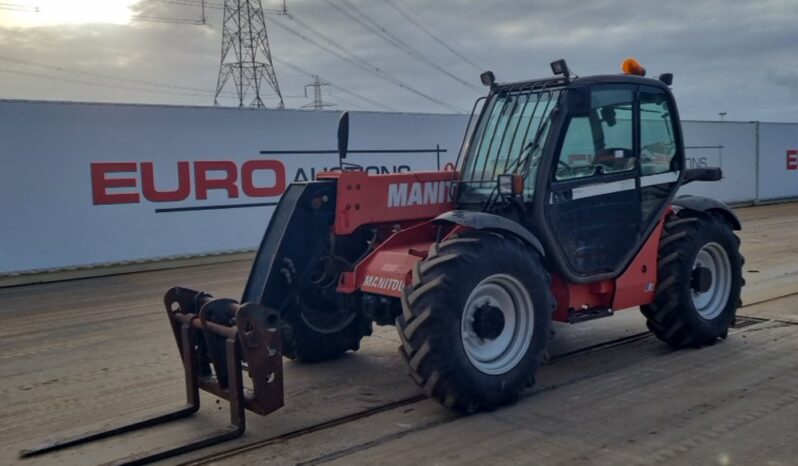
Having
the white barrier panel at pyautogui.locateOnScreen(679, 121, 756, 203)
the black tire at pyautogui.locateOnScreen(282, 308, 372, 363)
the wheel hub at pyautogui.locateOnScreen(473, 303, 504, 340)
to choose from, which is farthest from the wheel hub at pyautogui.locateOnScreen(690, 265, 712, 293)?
the white barrier panel at pyautogui.locateOnScreen(679, 121, 756, 203)

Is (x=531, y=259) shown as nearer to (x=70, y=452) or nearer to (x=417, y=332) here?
(x=417, y=332)

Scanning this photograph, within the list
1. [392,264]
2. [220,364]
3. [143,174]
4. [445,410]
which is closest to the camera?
[220,364]

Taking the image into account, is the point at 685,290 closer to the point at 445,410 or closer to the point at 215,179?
the point at 445,410

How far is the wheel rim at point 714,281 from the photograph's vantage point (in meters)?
6.91

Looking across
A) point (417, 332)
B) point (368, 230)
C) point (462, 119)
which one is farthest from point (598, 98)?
point (462, 119)

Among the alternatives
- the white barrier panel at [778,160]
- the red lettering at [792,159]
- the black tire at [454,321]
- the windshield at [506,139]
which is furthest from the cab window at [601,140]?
the red lettering at [792,159]

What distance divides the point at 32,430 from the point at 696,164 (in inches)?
796

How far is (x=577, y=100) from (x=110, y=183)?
400 inches

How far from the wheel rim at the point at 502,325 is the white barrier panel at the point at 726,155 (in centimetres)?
1813

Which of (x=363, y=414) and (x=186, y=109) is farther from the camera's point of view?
(x=186, y=109)

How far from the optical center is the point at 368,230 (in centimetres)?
624

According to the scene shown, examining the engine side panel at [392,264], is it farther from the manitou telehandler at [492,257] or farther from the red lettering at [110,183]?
the red lettering at [110,183]

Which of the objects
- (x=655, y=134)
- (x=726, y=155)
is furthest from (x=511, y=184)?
(x=726, y=155)

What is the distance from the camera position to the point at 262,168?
1538 cm
